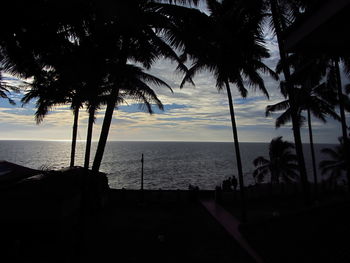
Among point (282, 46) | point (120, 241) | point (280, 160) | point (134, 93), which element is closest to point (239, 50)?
point (282, 46)

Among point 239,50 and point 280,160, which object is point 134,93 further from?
point 280,160

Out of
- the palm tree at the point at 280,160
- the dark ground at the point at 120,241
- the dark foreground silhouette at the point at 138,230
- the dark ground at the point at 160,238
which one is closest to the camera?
the dark foreground silhouette at the point at 138,230

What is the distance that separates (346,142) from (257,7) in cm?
883

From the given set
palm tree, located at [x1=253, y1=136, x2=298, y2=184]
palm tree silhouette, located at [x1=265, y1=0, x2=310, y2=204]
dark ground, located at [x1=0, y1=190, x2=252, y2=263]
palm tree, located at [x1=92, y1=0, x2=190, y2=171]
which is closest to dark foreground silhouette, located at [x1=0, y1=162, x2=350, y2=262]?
dark ground, located at [x1=0, y1=190, x2=252, y2=263]

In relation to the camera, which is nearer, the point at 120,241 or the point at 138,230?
the point at 120,241

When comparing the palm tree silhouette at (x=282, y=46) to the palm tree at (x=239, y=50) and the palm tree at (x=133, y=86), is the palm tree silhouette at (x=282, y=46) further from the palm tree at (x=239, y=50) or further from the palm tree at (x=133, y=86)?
the palm tree at (x=133, y=86)

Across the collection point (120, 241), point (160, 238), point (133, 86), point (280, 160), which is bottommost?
point (120, 241)

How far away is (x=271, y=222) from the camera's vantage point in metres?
4.86

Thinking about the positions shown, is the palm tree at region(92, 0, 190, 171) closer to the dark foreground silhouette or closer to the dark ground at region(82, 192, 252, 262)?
the dark foreground silhouette

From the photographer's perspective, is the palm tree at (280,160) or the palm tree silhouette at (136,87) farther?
the palm tree at (280,160)

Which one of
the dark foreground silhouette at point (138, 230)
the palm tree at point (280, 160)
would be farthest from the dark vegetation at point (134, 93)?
the palm tree at point (280, 160)

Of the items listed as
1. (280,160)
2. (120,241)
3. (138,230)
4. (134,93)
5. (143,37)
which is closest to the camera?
(143,37)

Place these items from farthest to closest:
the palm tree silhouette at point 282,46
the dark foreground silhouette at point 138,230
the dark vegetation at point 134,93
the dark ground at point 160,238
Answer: the palm tree silhouette at point 282,46
the dark ground at point 160,238
the dark vegetation at point 134,93
the dark foreground silhouette at point 138,230

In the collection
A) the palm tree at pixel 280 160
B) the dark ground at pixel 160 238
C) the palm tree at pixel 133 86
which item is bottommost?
the dark ground at pixel 160 238
